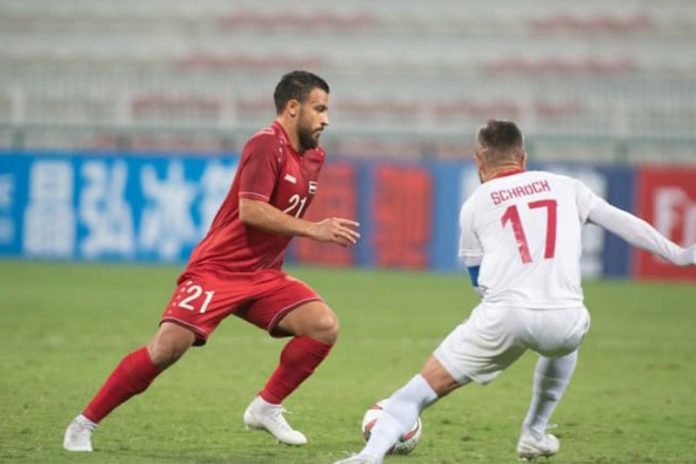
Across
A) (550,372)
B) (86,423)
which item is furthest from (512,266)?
(86,423)

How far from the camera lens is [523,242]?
5.86 m

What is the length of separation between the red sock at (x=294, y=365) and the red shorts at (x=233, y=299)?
112 mm

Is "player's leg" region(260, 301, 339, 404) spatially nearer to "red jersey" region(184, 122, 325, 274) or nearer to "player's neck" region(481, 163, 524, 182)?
"red jersey" region(184, 122, 325, 274)

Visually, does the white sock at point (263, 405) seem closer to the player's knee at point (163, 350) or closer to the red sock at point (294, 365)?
the red sock at point (294, 365)

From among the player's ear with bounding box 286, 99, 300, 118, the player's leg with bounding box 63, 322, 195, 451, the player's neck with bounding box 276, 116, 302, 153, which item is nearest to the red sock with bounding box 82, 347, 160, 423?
the player's leg with bounding box 63, 322, 195, 451

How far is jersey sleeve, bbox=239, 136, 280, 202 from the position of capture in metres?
6.63

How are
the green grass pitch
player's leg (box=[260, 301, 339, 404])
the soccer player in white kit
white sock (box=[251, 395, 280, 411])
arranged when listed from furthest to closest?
white sock (box=[251, 395, 280, 411]), player's leg (box=[260, 301, 339, 404]), the green grass pitch, the soccer player in white kit

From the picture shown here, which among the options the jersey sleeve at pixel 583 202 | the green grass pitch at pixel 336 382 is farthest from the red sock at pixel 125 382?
the jersey sleeve at pixel 583 202

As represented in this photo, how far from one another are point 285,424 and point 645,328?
680cm

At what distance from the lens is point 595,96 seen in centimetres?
2220

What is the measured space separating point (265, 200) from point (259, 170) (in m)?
0.15

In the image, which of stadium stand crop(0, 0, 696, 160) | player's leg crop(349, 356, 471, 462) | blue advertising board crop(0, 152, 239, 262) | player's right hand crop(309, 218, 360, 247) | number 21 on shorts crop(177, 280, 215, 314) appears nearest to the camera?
player's leg crop(349, 356, 471, 462)

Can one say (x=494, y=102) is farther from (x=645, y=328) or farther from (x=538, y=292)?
(x=538, y=292)

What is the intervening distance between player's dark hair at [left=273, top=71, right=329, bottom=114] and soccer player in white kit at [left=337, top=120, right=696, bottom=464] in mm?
1188
